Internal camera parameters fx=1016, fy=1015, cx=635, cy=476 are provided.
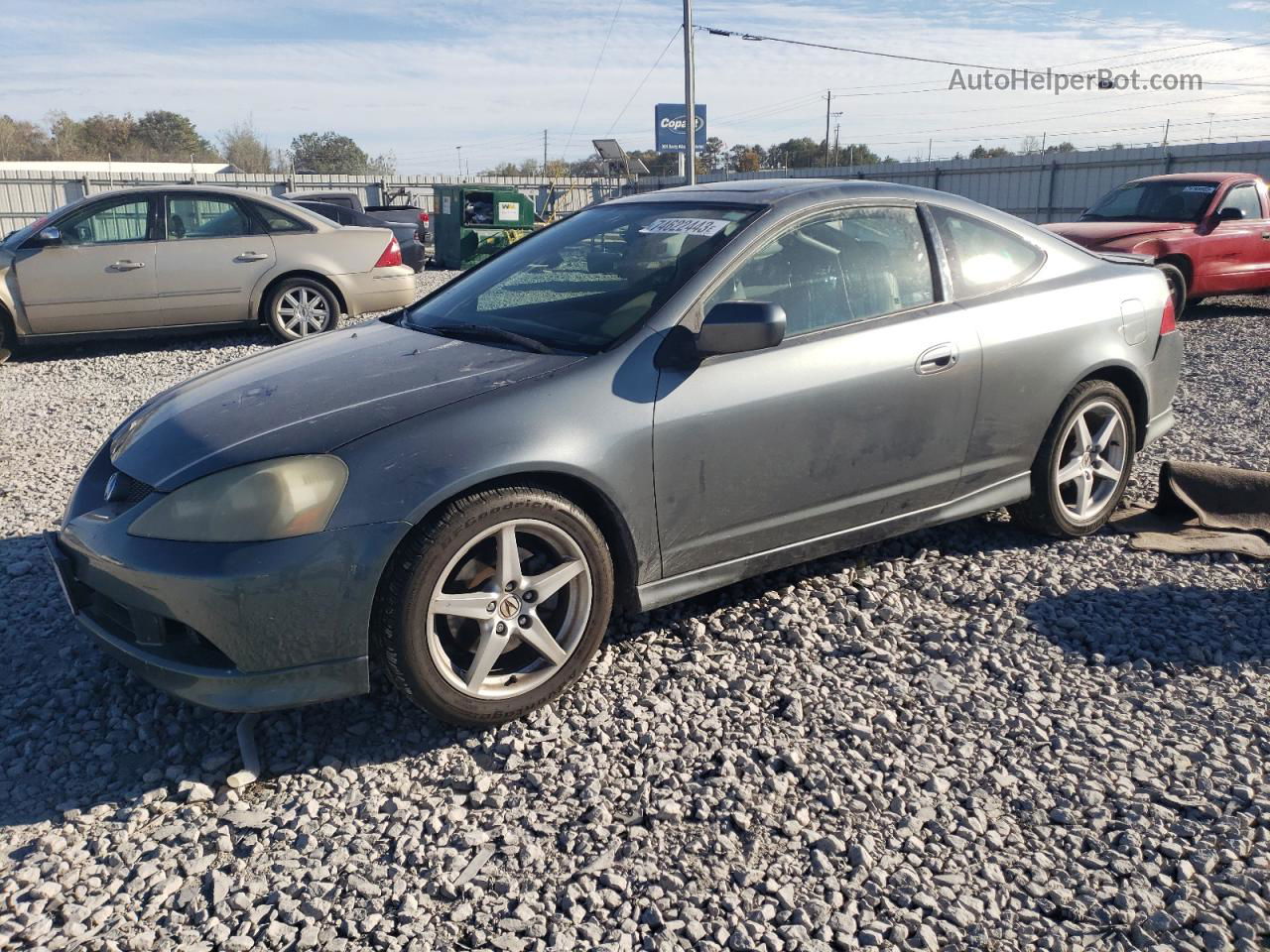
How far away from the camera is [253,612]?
9.23 feet

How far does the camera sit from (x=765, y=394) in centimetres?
355

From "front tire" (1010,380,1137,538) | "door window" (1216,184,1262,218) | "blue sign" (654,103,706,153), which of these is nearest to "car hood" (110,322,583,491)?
"front tire" (1010,380,1137,538)

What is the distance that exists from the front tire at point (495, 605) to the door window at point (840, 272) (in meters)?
1.02

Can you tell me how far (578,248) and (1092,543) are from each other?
8.86 ft

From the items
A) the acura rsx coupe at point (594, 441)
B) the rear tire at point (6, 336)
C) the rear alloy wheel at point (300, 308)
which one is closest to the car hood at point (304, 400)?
the acura rsx coupe at point (594, 441)

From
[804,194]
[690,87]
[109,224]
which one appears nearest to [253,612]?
[804,194]

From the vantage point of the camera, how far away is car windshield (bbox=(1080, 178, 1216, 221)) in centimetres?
1178

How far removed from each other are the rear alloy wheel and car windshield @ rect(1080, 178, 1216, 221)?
9001mm

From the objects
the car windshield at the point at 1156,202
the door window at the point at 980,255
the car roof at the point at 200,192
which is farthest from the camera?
the car windshield at the point at 1156,202

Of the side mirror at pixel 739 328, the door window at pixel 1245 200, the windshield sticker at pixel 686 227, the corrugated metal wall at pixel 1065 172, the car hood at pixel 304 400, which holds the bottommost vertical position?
the car hood at pixel 304 400

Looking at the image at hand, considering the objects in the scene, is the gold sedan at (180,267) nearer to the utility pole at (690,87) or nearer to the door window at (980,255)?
the door window at (980,255)

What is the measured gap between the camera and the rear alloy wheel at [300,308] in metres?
9.64

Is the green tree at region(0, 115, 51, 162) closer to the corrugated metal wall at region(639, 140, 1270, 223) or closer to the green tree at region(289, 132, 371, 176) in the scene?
the green tree at region(289, 132, 371, 176)

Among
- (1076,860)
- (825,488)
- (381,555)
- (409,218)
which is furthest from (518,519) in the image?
(409,218)
